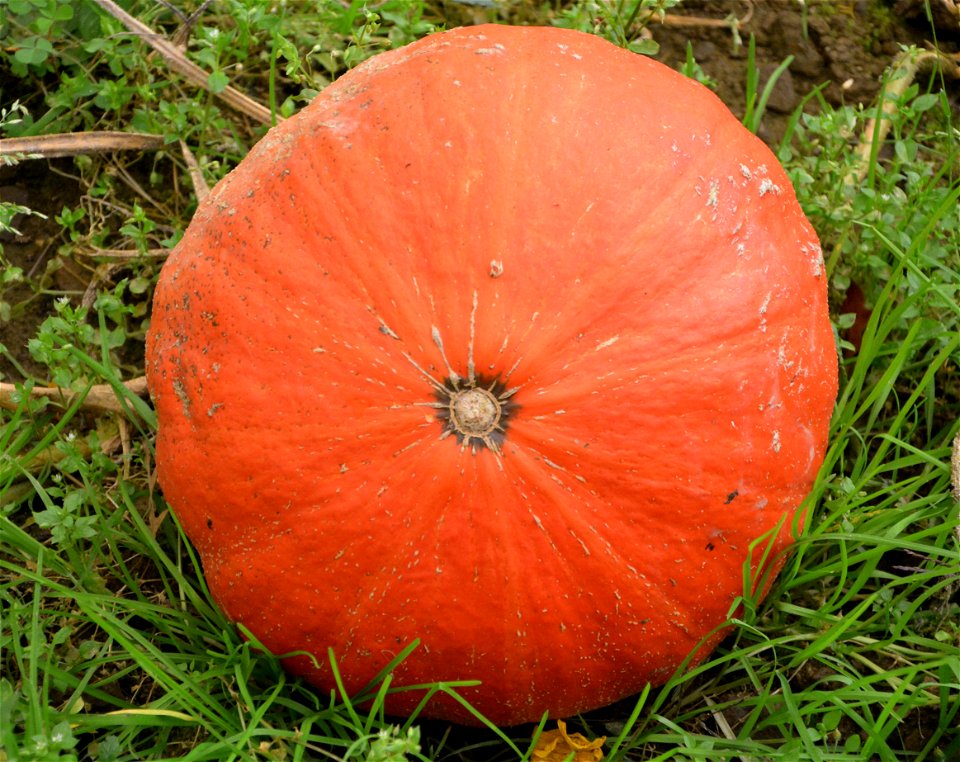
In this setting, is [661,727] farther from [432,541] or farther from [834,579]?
[432,541]

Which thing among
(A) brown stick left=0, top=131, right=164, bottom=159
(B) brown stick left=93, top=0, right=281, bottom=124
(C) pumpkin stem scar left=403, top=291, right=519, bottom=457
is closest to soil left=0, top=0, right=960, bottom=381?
(B) brown stick left=93, top=0, right=281, bottom=124

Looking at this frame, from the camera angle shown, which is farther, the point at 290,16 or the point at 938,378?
the point at 290,16

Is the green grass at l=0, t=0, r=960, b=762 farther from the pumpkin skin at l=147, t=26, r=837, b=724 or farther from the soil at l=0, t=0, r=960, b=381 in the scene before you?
the pumpkin skin at l=147, t=26, r=837, b=724

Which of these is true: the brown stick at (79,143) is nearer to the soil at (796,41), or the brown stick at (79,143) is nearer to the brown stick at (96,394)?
the brown stick at (96,394)

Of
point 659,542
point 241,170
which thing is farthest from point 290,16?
point 659,542

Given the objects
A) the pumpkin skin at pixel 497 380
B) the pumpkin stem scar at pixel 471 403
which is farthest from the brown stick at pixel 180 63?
the pumpkin stem scar at pixel 471 403

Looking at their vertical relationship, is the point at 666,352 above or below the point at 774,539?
above

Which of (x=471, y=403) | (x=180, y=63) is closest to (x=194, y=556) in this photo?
(x=471, y=403)
